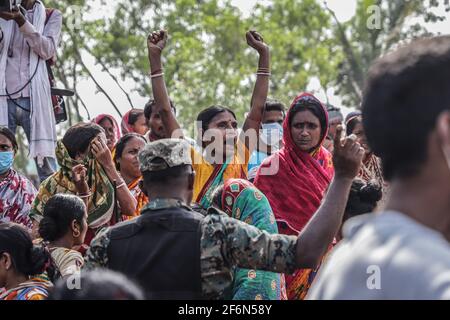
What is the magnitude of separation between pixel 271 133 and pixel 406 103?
6000 millimetres

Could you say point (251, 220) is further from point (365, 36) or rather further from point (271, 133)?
point (365, 36)

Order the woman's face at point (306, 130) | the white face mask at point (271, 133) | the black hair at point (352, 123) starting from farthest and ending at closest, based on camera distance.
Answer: the white face mask at point (271, 133) → the black hair at point (352, 123) → the woman's face at point (306, 130)

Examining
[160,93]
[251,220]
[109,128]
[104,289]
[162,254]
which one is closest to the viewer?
[104,289]

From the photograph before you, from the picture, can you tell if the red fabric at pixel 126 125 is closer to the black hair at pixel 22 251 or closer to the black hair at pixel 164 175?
the black hair at pixel 22 251

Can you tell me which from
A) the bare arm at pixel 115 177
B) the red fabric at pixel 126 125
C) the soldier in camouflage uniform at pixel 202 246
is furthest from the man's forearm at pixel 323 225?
the red fabric at pixel 126 125

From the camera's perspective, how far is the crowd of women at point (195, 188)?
4.49 m

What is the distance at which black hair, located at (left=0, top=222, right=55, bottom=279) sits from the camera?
173 inches

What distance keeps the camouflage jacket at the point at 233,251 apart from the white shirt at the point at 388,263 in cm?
139

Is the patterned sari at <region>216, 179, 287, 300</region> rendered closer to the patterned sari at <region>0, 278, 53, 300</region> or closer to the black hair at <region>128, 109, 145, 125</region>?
the patterned sari at <region>0, 278, 53, 300</region>

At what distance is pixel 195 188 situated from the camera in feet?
18.8

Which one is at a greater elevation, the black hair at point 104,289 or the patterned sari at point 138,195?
the black hair at point 104,289

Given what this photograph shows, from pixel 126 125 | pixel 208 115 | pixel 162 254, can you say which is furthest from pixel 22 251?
pixel 126 125

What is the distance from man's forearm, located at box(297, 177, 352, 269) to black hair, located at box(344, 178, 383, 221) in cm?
188
